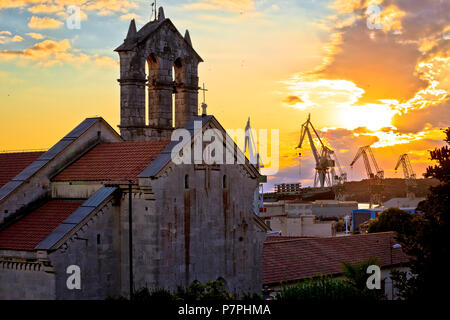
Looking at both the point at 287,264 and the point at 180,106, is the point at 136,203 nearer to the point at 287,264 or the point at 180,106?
the point at 180,106

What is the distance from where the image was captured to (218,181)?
4331cm

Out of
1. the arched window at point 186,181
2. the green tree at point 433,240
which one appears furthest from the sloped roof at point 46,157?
the green tree at point 433,240

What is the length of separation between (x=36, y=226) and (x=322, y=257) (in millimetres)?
27089

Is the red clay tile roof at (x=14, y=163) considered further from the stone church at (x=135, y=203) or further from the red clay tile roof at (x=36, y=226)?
the red clay tile roof at (x=36, y=226)

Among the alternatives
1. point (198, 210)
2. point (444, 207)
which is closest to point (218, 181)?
point (198, 210)

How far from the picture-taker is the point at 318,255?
6134cm

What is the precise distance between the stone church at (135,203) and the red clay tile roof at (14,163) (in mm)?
118

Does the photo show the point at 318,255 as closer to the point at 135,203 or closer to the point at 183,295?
the point at 135,203

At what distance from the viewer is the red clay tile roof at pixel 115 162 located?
42.0 metres

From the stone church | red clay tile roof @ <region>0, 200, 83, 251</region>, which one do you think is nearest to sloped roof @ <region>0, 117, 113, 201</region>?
the stone church

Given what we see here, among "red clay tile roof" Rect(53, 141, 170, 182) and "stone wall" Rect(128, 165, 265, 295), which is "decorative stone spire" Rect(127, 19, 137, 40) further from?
"stone wall" Rect(128, 165, 265, 295)

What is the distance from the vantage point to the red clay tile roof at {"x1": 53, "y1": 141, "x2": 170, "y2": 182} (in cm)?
4197

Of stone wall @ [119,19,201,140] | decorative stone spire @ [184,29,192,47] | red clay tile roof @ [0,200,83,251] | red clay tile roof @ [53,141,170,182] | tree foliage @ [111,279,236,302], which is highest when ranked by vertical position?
decorative stone spire @ [184,29,192,47]

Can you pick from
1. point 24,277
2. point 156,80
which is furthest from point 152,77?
point 24,277
